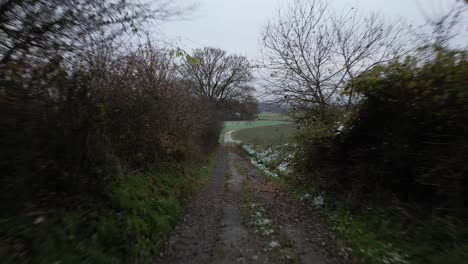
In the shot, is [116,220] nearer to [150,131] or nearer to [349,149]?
[150,131]

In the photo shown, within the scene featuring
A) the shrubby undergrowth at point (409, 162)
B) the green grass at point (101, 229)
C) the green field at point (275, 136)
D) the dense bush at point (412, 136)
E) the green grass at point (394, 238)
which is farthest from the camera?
the green field at point (275, 136)

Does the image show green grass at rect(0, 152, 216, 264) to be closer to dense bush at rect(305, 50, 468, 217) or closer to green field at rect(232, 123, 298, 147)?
dense bush at rect(305, 50, 468, 217)

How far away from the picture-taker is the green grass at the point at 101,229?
314 cm

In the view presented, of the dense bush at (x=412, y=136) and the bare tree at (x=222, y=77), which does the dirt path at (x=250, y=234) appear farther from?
the bare tree at (x=222, y=77)

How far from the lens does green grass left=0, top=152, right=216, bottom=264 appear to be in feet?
10.3

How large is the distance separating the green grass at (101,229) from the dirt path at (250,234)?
1.50 ft

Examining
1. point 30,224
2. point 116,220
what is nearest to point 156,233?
point 116,220

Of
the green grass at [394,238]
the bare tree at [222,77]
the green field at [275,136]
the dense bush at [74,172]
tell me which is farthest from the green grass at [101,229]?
the bare tree at [222,77]

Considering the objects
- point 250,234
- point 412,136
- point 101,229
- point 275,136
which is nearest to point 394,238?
point 412,136

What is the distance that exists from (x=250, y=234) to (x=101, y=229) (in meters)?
2.92

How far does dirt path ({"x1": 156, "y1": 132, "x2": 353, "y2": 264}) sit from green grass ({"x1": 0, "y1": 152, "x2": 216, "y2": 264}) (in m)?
0.46

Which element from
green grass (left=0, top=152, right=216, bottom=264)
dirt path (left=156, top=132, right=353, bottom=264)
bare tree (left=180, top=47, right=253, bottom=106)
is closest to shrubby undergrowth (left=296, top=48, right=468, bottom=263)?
dirt path (left=156, top=132, right=353, bottom=264)

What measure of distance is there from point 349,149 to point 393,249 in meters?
3.86

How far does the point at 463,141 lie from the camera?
169 inches
